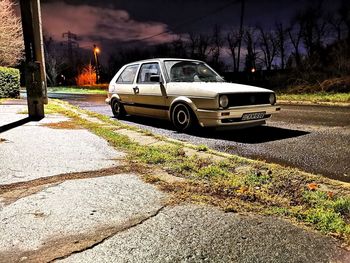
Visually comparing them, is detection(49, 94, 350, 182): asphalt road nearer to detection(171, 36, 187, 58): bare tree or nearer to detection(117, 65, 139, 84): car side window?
detection(117, 65, 139, 84): car side window

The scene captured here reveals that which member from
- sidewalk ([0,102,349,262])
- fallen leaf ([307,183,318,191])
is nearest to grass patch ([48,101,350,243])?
fallen leaf ([307,183,318,191])

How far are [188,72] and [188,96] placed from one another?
1.09 metres

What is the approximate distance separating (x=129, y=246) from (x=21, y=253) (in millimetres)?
726

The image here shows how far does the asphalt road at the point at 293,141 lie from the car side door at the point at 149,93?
15.4 inches

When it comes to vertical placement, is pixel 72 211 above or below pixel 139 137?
below

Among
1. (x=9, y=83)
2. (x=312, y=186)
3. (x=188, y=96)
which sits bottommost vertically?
(x=312, y=186)

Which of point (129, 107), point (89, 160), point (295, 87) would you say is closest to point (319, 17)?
point (295, 87)

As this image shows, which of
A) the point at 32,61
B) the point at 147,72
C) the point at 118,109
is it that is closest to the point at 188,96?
the point at 147,72

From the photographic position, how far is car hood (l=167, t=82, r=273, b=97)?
19.8 ft

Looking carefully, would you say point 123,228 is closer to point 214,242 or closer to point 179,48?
point 214,242

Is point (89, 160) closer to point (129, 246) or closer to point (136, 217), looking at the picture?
point (136, 217)

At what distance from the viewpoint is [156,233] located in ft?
7.86

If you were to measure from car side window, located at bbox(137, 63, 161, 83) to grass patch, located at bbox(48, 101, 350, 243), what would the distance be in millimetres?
3557

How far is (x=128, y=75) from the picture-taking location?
28.4 feet
